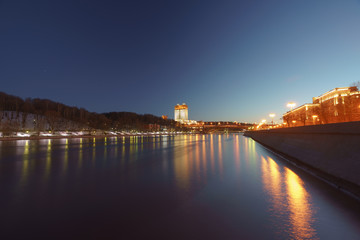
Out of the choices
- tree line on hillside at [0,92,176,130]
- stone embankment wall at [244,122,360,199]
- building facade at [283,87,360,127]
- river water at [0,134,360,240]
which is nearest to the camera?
river water at [0,134,360,240]

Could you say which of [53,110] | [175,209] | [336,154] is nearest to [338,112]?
[336,154]

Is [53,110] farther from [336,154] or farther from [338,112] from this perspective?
[336,154]

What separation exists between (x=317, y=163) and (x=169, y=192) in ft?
27.8

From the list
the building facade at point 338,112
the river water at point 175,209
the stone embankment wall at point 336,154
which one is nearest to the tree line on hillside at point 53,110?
the building facade at point 338,112

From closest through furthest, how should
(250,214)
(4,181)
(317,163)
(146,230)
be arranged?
→ (146,230), (250,214), (4,181), (317,163)

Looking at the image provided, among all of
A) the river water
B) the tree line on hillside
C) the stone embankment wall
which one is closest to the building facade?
the stone embankment wall

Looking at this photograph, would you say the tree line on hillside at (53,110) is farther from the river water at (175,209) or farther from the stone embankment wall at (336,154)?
the stone embankment wall at (336,154)

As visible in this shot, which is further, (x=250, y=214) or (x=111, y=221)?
(x=250, y=214)

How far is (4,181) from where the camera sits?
30.8 feet

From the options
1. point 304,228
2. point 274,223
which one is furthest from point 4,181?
point 304,228

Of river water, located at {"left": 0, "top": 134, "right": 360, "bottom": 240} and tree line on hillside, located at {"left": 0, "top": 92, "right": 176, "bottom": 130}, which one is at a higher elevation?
tree line on hillside, located at {"left": 0, "top": 92, "right": 176, "bottom": 130}

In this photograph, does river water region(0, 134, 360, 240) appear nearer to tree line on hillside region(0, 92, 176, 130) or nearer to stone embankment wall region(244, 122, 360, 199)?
stone embankment wall region(244, 122, 360, 199)

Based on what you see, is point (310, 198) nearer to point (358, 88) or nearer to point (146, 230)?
point (146, 230)

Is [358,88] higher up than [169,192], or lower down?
higher up
